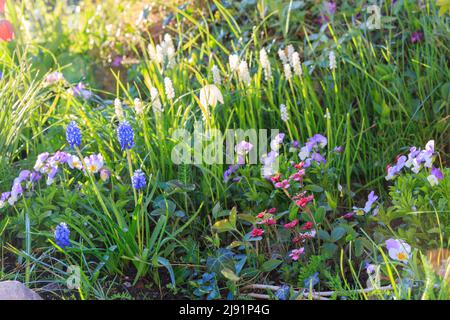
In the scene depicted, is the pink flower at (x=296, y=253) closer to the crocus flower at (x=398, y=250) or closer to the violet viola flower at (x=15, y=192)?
the crocus flower at (x=398, y=250)

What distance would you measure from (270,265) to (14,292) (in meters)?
0.90

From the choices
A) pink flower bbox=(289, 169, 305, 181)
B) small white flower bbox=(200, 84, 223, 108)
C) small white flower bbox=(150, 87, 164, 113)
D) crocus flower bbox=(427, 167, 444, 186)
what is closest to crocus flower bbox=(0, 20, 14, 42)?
small white flower bbox=(150, 87, 164, 113)

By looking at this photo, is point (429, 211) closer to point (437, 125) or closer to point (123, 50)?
point (437, 125)

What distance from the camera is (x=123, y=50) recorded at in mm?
4539

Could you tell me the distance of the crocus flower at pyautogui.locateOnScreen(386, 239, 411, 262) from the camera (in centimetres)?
246

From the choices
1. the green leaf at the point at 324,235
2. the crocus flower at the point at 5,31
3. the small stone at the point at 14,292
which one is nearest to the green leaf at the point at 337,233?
the green leaf at the point at 324,235

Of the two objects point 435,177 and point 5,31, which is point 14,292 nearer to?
point 435,177

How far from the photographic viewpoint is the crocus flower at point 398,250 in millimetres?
2457

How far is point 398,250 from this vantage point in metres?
2.47

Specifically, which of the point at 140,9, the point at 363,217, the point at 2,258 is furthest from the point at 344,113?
the point at 140,9

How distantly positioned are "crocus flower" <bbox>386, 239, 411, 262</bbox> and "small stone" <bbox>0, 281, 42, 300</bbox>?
121 centimetres

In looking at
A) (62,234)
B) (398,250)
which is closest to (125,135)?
(62,234)

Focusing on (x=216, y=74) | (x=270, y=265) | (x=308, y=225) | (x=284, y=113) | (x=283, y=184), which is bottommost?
(x=270, y=265)

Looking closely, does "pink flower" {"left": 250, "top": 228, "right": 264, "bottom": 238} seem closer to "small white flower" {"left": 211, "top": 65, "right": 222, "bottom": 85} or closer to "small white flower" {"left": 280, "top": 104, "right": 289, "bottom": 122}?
"small white flower" {"left": 280, "top": 104, "right": 289, "bottom": 122}
